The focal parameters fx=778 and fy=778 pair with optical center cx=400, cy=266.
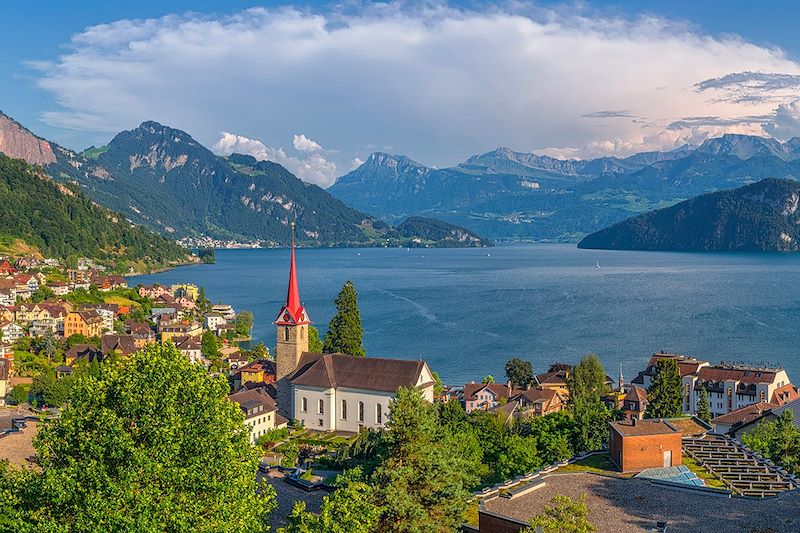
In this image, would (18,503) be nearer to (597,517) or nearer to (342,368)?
(597,517)

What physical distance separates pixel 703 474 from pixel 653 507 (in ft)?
14.9

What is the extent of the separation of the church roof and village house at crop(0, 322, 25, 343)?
33.5 m

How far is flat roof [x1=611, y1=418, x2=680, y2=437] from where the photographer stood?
21.2 meters

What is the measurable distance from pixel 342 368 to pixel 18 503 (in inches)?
1092

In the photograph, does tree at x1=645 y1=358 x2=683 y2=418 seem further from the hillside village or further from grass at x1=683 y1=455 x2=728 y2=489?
grass at x1=683 y1=455 x2=728 y2=489

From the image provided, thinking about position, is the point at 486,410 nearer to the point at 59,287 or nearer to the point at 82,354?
the point at 82,354

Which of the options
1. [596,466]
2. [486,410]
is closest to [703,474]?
[596,466]

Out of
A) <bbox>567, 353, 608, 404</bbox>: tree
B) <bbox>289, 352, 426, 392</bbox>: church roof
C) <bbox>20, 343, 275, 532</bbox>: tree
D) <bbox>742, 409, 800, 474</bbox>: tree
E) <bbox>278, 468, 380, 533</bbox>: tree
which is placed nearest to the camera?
<bbox>20, 343, 275, 532</bbox>: tree

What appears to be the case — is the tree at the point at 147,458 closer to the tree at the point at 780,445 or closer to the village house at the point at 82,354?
the tree at the point at 780,445

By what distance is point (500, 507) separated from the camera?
17891 millimetres

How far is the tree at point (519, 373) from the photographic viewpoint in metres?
57.7

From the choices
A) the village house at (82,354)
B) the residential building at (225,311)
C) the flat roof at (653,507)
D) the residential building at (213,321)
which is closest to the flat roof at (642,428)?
the flat roof at (653,507)

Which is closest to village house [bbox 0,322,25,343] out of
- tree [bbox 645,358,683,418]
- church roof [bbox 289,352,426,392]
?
church roof [bbox 289,352,426,392]

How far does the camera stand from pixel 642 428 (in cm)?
2153
